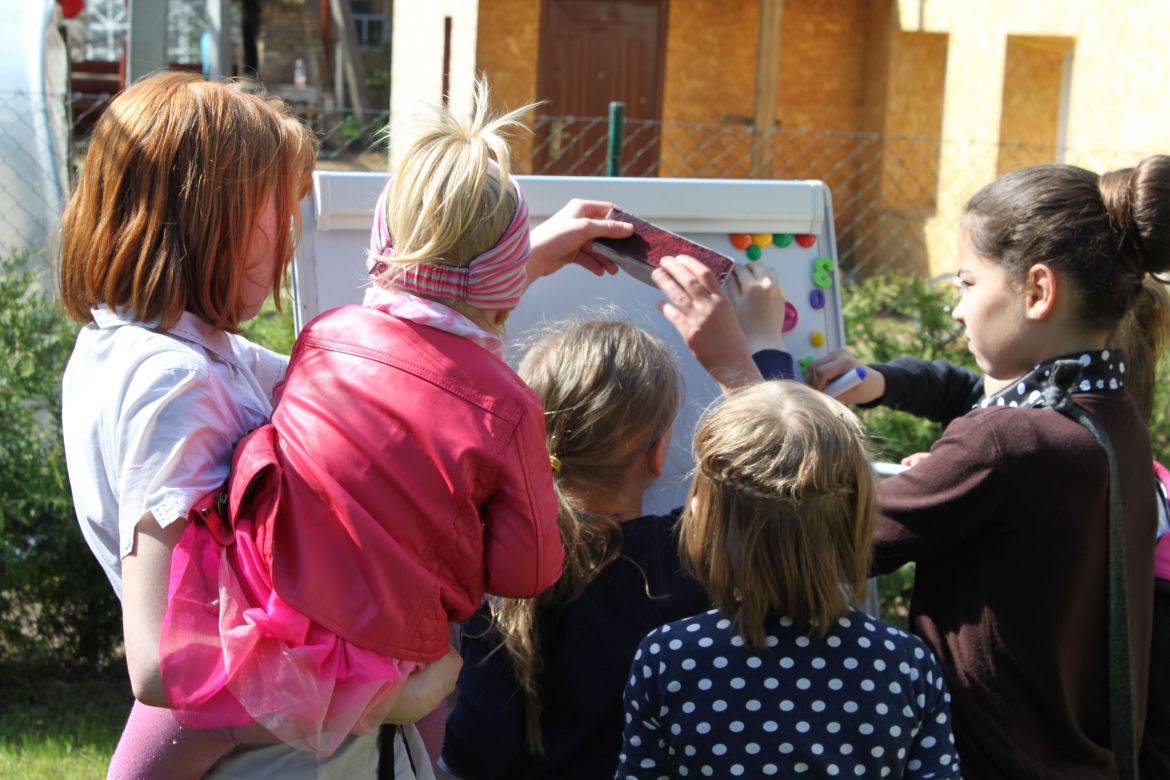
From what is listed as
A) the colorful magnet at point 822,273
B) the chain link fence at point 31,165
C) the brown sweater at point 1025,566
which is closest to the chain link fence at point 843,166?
the chain link fence at point 31,165

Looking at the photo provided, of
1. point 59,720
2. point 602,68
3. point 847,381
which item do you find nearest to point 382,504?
point 847,381

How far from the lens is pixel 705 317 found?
209 cm

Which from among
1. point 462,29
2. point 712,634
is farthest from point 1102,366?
point 462,29

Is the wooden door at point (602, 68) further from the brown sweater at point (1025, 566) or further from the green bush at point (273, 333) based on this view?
the brown sweater at point (1025, 566)

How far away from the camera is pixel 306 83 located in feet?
68.6

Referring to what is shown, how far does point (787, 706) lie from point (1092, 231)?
0.91m

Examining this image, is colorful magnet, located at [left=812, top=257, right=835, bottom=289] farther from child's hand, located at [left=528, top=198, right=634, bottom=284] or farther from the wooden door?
the wooden door

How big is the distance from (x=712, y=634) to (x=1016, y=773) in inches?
22.2

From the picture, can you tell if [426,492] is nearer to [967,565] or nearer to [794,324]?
[967,565]

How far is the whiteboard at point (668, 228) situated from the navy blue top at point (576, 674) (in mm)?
472

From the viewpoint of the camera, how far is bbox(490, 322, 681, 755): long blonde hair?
172 cm

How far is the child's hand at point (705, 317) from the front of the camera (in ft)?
6.79

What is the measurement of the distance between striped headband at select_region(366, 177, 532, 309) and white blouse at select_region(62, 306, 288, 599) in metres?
0.26

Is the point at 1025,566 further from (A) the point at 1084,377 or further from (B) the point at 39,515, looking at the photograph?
(B) the point at 39,515
